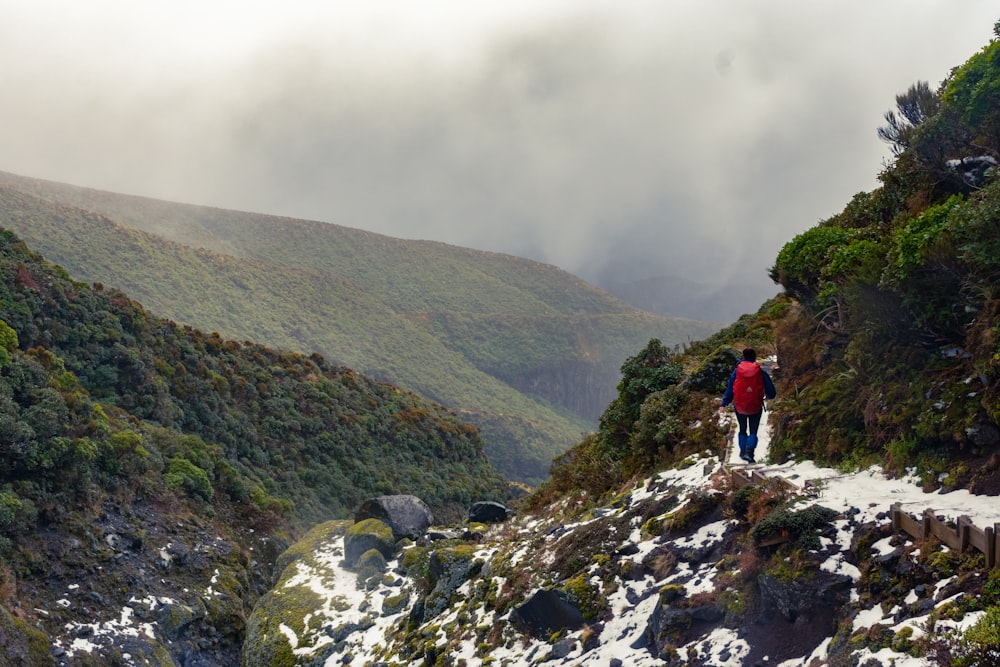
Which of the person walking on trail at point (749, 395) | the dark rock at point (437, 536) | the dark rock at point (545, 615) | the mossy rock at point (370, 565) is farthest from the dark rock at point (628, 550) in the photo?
the mossy rock at point (370, 565)

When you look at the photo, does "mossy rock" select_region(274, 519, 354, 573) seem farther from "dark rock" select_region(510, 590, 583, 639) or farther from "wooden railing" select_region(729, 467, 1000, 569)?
"wooden railing" select_region(729, 467, 1000, 569)

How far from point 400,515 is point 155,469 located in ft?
35.5

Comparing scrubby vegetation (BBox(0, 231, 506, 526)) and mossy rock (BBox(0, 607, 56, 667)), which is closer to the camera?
mossy rock (BBox(0, 607, 56, 667))

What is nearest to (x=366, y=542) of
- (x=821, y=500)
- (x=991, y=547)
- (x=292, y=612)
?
(x=292, y=612)

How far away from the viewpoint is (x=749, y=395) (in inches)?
438

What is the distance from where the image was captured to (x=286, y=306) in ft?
454

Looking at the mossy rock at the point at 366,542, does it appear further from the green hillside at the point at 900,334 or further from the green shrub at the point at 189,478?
the green shrub at the point at 189,478

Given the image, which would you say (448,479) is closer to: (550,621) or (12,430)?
(12,430)

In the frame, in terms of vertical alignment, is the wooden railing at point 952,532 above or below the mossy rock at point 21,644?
above

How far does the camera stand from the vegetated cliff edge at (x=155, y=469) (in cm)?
2033

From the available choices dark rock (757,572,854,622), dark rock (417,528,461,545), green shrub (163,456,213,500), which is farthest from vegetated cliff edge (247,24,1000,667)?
green shrub (163,456,213,500)

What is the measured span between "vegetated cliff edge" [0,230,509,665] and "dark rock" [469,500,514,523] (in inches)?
333

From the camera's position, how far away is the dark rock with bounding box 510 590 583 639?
33.6 ft

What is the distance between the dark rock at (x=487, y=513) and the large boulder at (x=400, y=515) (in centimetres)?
172
